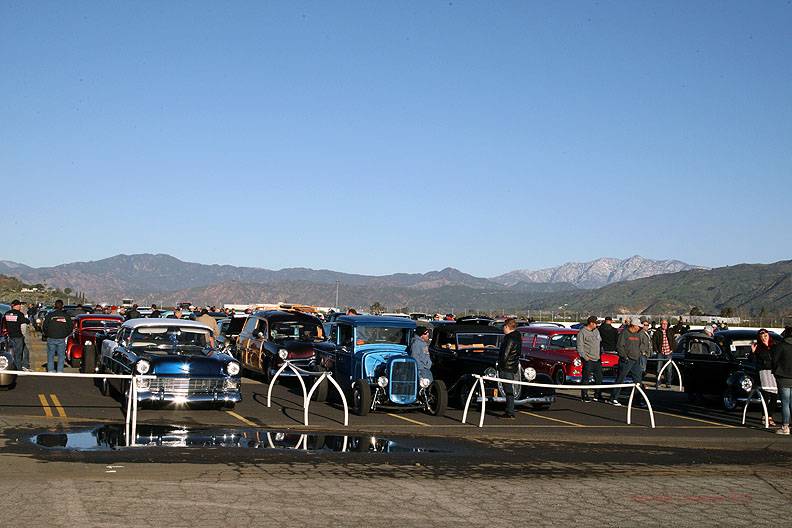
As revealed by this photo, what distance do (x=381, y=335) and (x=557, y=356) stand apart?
5740 millimetres

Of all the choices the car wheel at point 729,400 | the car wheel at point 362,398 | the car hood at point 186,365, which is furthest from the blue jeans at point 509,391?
the car wheel at point 729,400

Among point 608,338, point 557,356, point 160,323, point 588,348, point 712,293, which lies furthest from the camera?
point 712,293

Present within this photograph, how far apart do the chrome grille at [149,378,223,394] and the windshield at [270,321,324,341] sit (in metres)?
7.21

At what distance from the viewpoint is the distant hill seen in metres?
152

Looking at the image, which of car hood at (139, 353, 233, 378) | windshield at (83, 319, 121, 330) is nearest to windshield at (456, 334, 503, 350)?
car hood at (139, 353, 233, 378)

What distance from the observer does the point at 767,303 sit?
14762cm

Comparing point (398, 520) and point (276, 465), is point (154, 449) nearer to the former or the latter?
point (276, 465)

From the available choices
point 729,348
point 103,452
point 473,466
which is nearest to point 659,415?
point 729,348

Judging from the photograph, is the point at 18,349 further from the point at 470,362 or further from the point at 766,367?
the point at 766,367

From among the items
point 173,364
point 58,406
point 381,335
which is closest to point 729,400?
point 381,335

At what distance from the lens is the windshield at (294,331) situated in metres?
23.3

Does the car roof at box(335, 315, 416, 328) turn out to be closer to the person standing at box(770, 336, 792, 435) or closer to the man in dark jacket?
the man in dark jacket

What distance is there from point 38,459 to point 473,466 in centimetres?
507

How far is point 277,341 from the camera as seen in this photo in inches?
901
